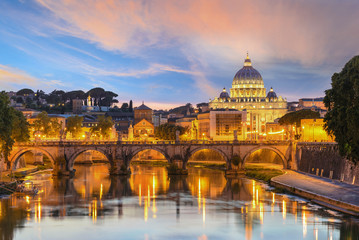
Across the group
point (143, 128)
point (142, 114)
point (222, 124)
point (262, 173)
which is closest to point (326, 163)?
point (262, 173)

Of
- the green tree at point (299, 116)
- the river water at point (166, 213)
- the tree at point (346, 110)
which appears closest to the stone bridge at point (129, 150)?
the river water at point (166, 213)

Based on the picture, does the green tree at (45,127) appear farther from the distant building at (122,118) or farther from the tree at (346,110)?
the tree at (346,110)

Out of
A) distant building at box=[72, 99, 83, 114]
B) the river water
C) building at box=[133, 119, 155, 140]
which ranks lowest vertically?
the river water

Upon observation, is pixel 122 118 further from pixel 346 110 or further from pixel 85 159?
pixel 346 110

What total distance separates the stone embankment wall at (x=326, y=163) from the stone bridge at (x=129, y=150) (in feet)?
14.6

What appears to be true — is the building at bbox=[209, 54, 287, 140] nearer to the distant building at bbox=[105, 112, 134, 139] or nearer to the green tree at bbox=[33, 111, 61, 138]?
the distant building at bbox=[105, 112, 134, 139]

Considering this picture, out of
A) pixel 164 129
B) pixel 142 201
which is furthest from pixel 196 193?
pixel 164 129

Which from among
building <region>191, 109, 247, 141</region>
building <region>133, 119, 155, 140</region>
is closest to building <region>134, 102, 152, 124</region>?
building <region>133, 119, 155, 140</region>

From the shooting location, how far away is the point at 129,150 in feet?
246

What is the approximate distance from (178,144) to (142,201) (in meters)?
24.7

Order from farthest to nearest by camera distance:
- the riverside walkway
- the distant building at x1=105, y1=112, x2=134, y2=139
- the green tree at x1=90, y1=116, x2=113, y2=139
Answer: the distant building at x1=105, y1=112, x2=134, y2=139 → the green tree at x1=90, y1=116, x2=113, y2=139 → the riverside walkway

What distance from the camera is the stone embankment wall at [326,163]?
176 feet

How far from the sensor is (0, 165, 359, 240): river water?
3738 centimetres

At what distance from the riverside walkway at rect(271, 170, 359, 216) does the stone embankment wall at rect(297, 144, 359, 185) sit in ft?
2.93
